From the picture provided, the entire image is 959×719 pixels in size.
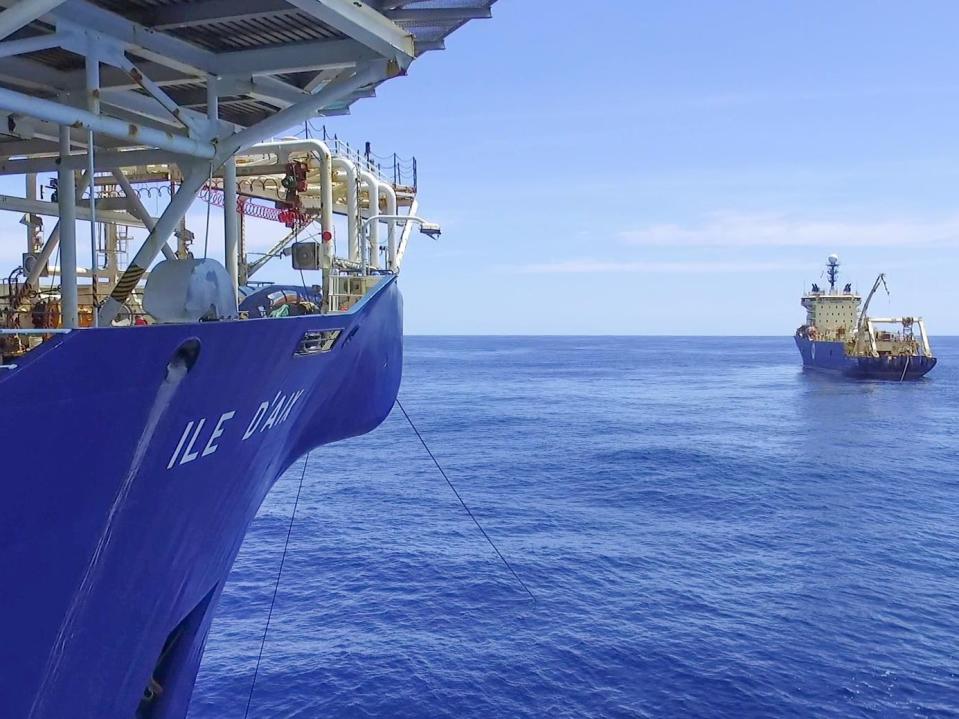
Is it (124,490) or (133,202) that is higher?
(133,202)

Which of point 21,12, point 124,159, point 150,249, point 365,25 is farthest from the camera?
point 124,159

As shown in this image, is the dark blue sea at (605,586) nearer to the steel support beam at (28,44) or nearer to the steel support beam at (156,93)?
the steel support beam at (156,93)

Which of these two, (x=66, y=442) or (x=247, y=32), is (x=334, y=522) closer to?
(x=247, y=32)

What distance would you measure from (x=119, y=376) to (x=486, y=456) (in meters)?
39.5

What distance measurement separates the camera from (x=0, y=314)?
1202cm

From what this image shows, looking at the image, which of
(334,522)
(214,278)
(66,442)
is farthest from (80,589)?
(334,522)

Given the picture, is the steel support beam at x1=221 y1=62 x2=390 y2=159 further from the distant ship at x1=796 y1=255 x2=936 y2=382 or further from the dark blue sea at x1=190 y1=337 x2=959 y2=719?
the distant ship at x1=796 y1=255 x2=936 y2=382

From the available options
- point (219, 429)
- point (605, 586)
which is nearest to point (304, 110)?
point (219, 429)

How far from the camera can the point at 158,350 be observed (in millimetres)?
6770

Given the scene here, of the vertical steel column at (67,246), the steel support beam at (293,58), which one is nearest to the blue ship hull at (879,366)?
the steel support beam at (293,58)

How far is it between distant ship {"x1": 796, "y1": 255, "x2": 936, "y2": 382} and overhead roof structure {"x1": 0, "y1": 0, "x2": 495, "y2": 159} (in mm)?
90528

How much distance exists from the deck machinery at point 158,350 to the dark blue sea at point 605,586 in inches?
288

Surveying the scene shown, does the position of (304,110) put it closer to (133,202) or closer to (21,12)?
(21,12)

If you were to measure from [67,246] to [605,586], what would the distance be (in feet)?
60.3
